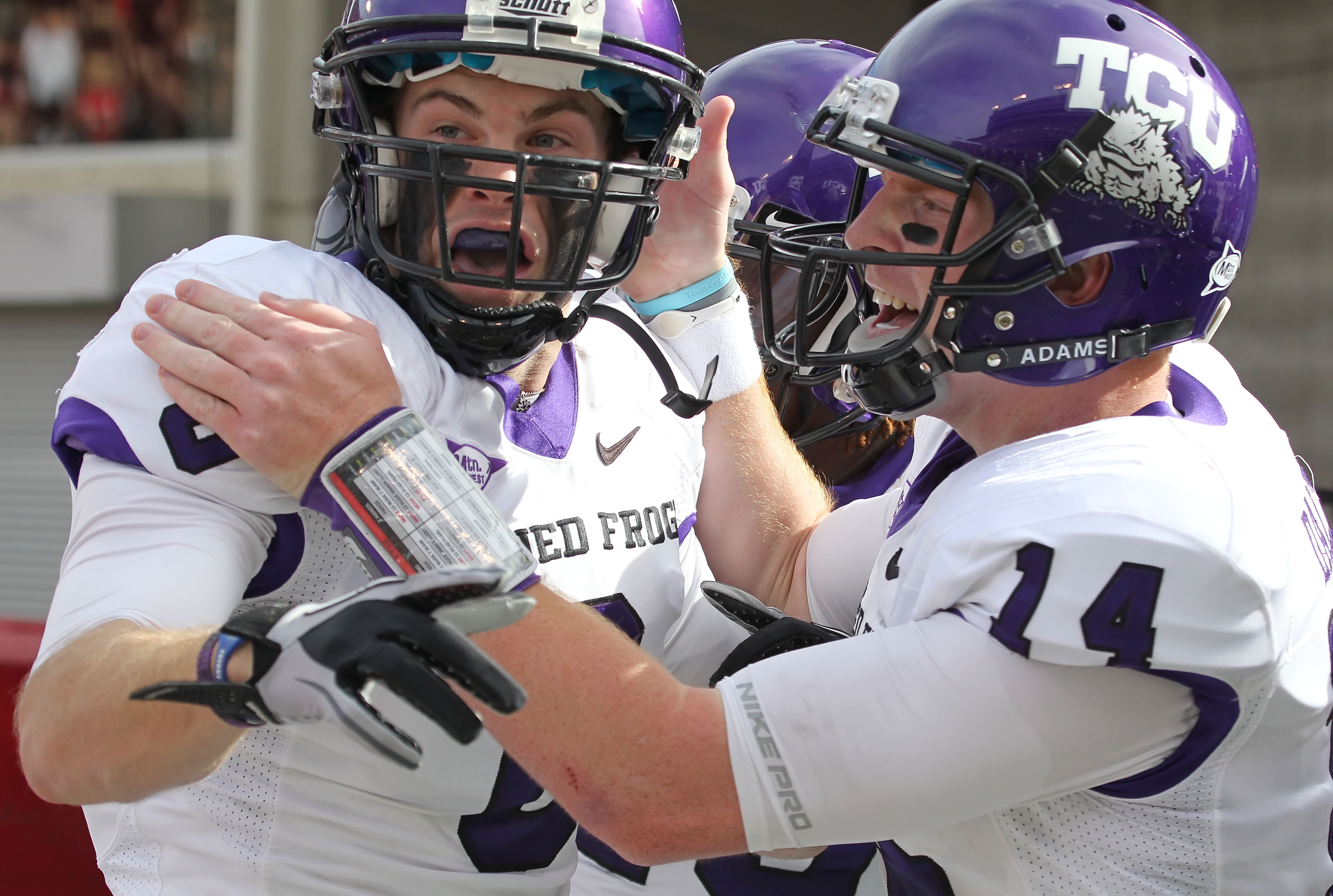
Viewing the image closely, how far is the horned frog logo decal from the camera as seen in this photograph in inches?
66.8

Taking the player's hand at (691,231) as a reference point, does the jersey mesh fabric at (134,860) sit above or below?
below

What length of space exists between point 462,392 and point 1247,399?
1.12 metres

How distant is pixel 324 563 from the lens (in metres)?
1.68

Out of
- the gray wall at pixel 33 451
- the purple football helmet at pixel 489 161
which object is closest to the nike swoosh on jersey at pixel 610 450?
the purple football helmet at pixel 489 161

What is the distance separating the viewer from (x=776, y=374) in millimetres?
2961

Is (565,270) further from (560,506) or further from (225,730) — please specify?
(225,730)

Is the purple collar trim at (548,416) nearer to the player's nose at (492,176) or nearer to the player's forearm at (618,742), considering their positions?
the player's nose at (492,176)

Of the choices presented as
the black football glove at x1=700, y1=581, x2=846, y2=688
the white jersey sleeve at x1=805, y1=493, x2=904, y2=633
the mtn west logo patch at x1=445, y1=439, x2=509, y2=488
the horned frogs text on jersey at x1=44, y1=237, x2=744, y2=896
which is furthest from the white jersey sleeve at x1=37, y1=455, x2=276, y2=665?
the white jersey sleeve at x1=805, y1=493, x2=904, y2=633

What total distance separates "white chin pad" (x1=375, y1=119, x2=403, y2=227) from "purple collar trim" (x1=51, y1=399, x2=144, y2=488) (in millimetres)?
534

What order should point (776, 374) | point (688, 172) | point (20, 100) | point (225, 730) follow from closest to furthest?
point (225, 730), point (688, 172), point (776, 374), point (20, 100)

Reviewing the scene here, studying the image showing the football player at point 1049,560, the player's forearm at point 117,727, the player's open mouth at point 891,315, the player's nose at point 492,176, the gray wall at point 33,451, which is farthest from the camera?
the gray wall at point 33,451

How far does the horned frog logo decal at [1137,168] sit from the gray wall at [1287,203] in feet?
15.6

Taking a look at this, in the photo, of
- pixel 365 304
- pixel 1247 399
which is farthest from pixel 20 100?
pixel 1247 399

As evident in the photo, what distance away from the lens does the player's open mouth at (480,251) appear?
1.88 meters
